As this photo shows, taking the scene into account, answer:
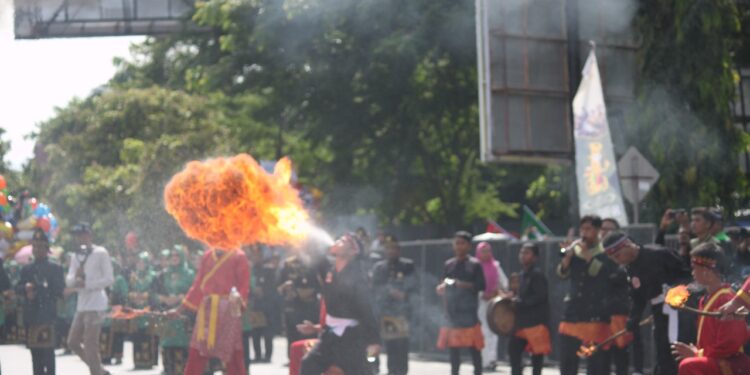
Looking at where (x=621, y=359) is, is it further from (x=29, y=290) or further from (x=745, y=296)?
(x=29, y=290)

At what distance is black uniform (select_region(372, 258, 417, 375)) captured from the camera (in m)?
17.1

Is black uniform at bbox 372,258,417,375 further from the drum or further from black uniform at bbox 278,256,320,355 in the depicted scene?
the drum

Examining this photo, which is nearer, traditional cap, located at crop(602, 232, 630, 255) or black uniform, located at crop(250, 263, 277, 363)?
traditional cap, located at crop(602, 232, 630, 255)

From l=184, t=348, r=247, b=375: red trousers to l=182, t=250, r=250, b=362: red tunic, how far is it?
0.07 meters

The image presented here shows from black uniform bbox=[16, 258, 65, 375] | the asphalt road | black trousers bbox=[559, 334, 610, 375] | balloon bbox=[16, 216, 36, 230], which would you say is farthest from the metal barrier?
balloon bbox=[16, 216, 36, 230]

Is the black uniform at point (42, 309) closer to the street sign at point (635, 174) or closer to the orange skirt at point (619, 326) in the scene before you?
the orange skirt at point (619, 326)

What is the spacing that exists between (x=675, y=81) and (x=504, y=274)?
518cm

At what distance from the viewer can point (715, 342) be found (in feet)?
28.6

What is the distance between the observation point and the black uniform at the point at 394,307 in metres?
17.1

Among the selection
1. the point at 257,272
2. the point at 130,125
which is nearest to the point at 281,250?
the point at 257,272

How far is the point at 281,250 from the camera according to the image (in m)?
25.5

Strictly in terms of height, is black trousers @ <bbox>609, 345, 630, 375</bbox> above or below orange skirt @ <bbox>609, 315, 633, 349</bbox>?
below

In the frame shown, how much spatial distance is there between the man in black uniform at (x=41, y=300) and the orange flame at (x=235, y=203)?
2646 mm

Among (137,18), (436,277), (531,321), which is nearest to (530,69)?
(436,277)
